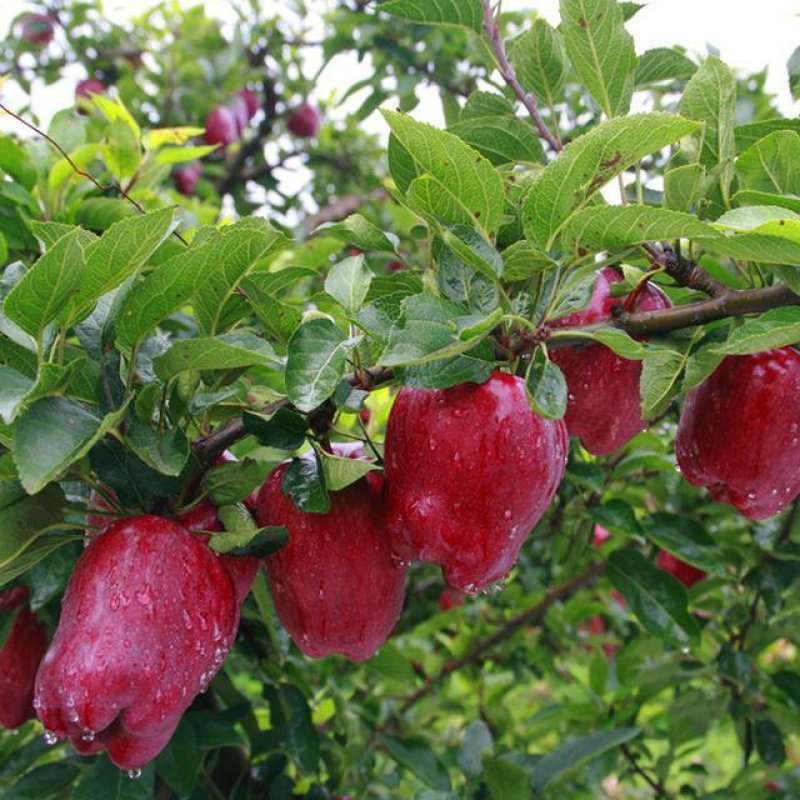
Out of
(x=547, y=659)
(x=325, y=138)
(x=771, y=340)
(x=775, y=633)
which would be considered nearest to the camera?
(x=771, y=340)

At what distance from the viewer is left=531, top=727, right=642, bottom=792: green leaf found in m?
1.16

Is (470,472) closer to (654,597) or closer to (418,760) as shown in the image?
(654,597)

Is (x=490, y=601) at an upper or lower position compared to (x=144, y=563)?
lower

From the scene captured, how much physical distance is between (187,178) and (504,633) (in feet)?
4.36

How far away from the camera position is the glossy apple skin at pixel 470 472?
643 millimetres

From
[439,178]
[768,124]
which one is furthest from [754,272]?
[439,178]

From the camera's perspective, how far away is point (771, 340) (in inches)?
23.6

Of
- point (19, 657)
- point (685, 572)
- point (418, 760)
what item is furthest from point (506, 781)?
point (19, 657)

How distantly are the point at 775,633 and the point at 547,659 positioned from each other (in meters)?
0.69

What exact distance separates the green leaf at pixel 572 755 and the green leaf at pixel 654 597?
0.21m

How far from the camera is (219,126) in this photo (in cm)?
239

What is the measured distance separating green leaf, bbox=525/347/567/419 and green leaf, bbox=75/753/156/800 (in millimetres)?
583

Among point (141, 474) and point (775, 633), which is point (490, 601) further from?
point (141, 474)

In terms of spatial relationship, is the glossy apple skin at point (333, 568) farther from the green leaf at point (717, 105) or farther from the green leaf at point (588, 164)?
the green leaf at point (717, 105)
